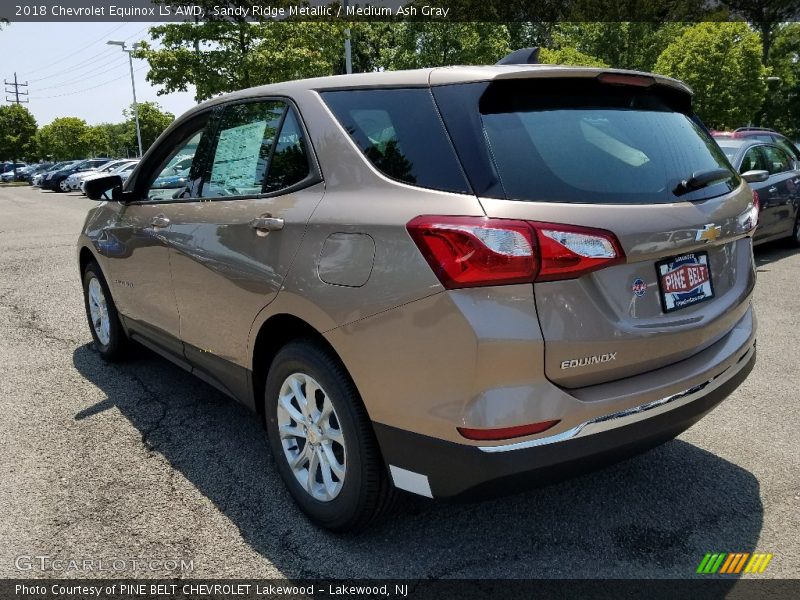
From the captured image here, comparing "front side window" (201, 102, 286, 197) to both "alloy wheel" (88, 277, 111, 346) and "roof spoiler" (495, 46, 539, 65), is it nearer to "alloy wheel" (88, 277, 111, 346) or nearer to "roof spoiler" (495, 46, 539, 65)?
"roof spoiler" (495, 46, 539, 65)

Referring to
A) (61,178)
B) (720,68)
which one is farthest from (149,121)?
(720,68)

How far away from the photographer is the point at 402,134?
7.84 ft

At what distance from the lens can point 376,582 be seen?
95.0 inches

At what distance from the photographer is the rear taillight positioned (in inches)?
79.0

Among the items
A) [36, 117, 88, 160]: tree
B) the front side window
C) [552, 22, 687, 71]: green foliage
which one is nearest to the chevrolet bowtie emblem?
the front side window

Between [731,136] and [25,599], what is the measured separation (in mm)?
9609

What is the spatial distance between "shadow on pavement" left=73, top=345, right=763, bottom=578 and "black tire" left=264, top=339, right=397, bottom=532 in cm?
14

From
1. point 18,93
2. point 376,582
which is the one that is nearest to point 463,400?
point 376,582

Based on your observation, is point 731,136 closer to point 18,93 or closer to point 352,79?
point 352,79

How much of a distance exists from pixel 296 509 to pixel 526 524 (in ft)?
3.32

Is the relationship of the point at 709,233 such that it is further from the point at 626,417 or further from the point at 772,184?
the point at 772,184

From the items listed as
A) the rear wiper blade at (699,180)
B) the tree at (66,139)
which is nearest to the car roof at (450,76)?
the rear wiper blade at (699,180)

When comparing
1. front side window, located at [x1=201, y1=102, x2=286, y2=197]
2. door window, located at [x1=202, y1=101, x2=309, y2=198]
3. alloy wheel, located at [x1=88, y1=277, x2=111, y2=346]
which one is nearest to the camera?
door window, located at [x1=202, y1=101, x2=309, y2=198]

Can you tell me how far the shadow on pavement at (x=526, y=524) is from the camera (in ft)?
8.20
